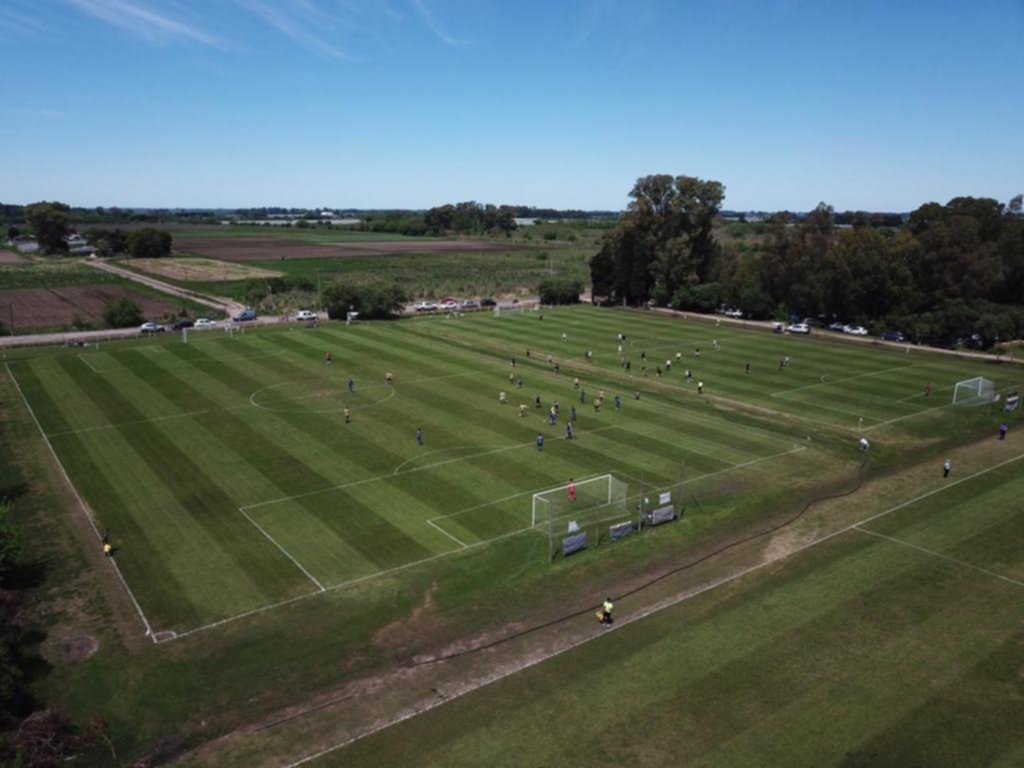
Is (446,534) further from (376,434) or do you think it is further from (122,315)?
(122,315)

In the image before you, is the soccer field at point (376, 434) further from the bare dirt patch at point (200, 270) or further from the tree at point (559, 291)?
the bare dirt patch at point (200, 270)

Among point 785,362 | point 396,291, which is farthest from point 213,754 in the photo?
point 396,291

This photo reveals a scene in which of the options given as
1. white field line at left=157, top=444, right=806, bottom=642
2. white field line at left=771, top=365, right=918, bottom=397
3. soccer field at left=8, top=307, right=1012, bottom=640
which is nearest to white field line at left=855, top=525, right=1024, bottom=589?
soccer field at left=8, top=307, right=1012, bottom=640

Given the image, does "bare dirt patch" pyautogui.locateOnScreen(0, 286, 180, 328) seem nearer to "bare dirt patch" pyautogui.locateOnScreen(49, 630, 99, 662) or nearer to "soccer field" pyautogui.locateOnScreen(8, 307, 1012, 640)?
"soccer field" pyautogui.locateOnScreen(8, 307, 1012, 640)

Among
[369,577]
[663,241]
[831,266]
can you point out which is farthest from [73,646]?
[663,241]

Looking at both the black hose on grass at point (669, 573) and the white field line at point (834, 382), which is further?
the white field line at point (834, 382)

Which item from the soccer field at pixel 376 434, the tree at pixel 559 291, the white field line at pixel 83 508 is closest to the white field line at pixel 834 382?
the soccer field at pixel 376 434
